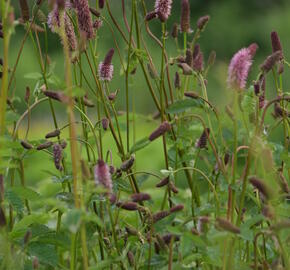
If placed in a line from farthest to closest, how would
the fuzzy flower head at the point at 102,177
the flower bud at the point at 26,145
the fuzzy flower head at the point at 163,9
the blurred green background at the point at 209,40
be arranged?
the blurred green background at the point at 209,40, the fuzzy flower head at the point at 163,9, the flower bud at the point at 26,145, the fuzzy flower head at the point at 102,177

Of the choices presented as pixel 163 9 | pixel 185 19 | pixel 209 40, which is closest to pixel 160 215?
pixel 163 9

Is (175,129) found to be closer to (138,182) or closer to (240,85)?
(138,182)

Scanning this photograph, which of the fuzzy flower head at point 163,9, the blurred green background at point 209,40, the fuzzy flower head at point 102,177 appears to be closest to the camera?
the fuzzy flower head at point 102,177

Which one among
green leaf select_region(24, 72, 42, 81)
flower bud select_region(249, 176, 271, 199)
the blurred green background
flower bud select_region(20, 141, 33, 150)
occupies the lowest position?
the blurred green background

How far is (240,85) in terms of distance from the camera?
3.50ft

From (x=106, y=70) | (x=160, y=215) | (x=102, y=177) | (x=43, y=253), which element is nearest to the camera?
(x=102, y=177)

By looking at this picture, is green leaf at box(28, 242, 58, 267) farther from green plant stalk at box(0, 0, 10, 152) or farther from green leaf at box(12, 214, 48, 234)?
green plant stalk at box(0, 0, 10, 152)

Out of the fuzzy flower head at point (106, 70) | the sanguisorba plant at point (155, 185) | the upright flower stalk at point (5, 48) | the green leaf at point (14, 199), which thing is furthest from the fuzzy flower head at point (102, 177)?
the fuzzy flower head at point (106, 70)

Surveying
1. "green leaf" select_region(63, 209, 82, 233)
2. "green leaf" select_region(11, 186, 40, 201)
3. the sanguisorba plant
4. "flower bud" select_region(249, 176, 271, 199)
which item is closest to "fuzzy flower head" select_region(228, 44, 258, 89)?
the sanguisorba plant

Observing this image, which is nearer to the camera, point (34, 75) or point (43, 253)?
point (43, 253)

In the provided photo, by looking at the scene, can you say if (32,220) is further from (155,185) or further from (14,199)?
(155,185)

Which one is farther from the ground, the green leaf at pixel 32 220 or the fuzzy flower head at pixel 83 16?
the fuzzy flower head at pixel 83 16

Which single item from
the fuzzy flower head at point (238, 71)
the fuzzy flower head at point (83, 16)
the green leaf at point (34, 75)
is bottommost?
the green leaf at point (34, 75)

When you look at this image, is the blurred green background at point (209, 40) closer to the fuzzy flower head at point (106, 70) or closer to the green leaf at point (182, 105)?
the fuzzy flower head at point (106, 70)
